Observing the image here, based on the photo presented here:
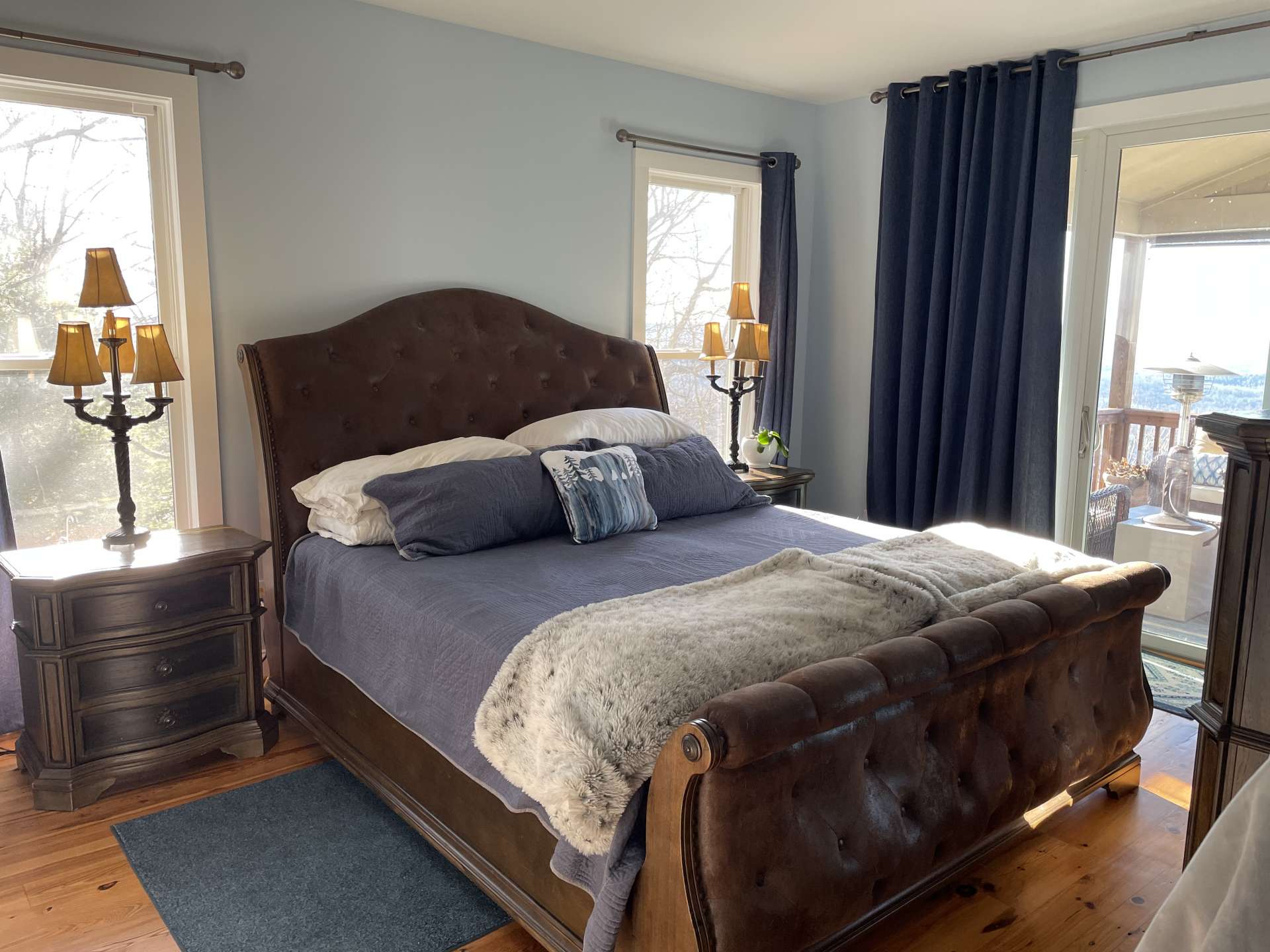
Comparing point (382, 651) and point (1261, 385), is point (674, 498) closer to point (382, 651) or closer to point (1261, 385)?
point (382, 651)

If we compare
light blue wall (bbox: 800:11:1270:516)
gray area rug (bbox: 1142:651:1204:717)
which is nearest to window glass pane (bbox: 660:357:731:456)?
light blue wall (bbox: 800:11:1270:516)

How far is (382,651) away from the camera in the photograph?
2.39 metres

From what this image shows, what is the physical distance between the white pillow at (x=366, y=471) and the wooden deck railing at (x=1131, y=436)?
2.46 meters

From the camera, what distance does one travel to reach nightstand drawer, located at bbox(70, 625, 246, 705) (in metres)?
2.49

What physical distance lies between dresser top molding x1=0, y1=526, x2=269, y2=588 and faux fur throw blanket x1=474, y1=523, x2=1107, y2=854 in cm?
115

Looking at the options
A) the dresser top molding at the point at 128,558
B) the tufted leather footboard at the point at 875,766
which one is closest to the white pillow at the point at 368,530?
the dresser top molding at the point at 128,558

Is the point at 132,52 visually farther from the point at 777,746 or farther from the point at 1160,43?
the point at 1160,43

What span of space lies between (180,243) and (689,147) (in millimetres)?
2193

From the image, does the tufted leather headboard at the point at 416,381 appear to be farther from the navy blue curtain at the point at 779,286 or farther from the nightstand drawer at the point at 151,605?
the navy blue curtain at the point at 779,286

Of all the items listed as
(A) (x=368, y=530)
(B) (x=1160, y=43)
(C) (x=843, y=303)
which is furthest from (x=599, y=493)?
(B) (x=1160, y=43)

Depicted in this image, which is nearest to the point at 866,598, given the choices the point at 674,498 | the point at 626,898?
the point at 626,898

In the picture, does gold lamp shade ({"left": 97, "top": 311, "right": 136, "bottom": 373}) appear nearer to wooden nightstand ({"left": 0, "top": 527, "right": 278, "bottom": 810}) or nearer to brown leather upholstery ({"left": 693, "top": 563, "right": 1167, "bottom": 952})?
wooden nightstand ({"left": 0, "top": 527, "right": 278, "bottom": 810})

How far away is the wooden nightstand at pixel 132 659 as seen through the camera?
8.00ft

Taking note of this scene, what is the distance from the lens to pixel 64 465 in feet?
9.68
